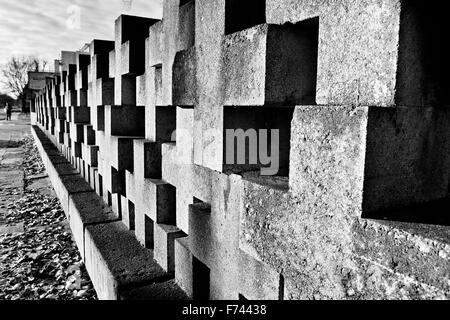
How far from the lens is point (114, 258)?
303 centimetres

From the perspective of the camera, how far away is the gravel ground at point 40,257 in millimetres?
3490

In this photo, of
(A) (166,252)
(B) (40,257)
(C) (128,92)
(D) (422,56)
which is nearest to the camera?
(D) (422,56)

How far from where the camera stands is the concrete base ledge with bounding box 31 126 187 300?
256cm

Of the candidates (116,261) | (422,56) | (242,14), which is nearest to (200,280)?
(116,261)

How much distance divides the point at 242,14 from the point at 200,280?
1.57m

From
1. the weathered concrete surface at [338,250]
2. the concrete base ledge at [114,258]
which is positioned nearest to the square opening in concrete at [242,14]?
the weathered concrete surface at [338,250]

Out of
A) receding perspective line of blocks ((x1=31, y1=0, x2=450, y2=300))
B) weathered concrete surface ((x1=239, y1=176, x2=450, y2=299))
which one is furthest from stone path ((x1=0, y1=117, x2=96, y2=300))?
weathered concrete surface ((x1=239, y1=176, x2=450, y2=299))

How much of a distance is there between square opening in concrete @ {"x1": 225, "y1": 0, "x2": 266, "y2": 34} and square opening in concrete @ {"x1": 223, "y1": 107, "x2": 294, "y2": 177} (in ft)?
1.32

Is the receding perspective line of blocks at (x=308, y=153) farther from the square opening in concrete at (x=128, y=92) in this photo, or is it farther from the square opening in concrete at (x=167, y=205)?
the square opening in concrete at (x=128, y=92)

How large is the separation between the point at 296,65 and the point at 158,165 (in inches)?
69.8

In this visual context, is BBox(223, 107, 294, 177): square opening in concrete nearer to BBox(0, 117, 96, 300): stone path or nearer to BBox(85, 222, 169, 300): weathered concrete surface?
BBox(85, 222, 169, 300): weathered concrete surface

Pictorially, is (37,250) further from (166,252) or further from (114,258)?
(166,252)
